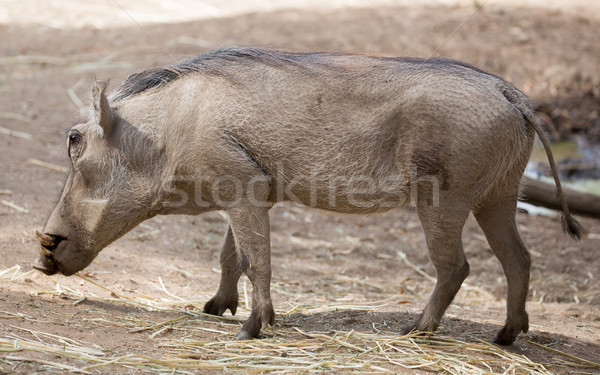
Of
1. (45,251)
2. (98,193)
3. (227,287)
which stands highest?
(98,193)

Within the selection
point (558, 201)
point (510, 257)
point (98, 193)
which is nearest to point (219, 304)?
point (98, 193)

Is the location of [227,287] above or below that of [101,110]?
below

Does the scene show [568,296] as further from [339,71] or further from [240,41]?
[240,41]

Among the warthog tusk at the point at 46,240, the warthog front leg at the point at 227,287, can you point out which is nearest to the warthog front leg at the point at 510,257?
the warthog front leg at the point at 227,287

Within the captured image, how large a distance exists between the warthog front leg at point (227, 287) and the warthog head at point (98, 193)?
55cm

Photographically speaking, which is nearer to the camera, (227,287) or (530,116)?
(530,116)

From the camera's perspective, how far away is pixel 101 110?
13.2 feet

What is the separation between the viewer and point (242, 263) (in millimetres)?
4027

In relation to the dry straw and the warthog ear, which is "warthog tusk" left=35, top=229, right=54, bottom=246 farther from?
the warthog ear

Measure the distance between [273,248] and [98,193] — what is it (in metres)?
2.29

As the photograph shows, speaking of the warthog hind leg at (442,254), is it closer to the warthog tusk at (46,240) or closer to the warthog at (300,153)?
the warthog at (300,153)

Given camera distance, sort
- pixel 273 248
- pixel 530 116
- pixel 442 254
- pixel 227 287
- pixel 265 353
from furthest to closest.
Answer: pixel 273 248 → pixel 227 287 → pixel 442 254 → pixel 530 116 → pixel 265 353

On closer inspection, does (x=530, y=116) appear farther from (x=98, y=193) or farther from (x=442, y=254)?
(x=98, y=193)

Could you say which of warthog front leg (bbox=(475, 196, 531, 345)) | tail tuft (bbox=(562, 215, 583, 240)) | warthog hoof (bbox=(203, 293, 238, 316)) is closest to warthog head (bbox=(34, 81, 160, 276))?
warthog hoof (bbox=(203, 293, 238, 316))
